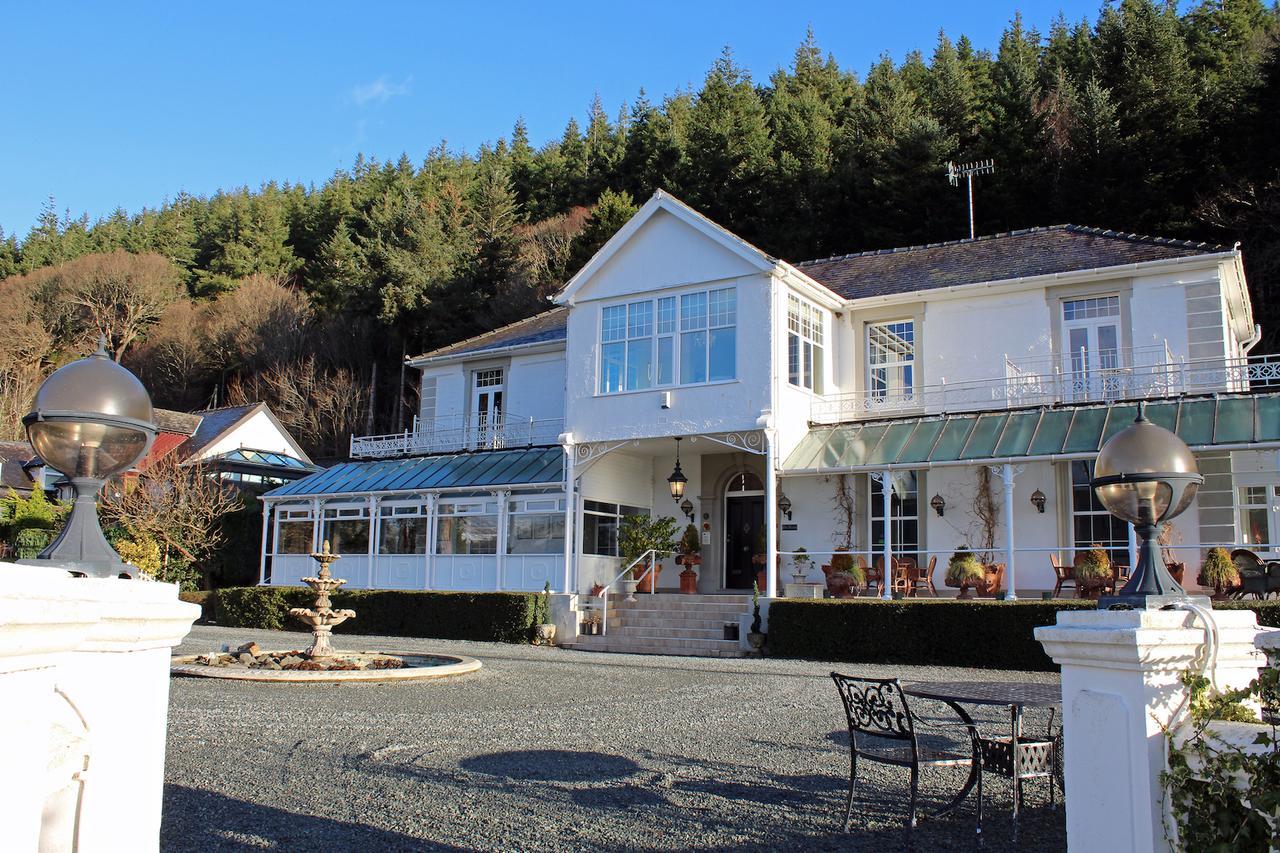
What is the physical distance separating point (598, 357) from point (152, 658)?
1818 cm

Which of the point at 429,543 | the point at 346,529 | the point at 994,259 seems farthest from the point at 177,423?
the point at 994,259

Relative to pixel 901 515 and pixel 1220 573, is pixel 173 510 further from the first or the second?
pixel 1220 573

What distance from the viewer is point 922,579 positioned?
19.0 m

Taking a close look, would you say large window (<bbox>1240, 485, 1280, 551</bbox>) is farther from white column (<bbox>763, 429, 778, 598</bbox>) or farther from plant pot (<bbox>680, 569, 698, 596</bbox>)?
plant pot (<bbox>680, 569, 698, 596</bbox>)

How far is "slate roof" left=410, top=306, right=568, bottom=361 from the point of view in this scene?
26.3m

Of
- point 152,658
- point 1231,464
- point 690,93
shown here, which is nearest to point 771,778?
point 152,658

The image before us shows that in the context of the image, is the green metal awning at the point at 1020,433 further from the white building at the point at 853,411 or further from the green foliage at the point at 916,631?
the green foliage at the point at 916,631

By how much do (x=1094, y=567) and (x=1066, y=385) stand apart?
497cm

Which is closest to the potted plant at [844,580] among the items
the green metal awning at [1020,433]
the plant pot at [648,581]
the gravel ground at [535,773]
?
the green metal awning at [1020,433]

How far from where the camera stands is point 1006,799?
6.91 meters

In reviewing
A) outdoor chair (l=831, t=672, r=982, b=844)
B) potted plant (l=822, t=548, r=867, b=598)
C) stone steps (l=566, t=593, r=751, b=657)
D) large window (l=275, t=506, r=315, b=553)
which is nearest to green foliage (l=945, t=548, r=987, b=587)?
potted plant (l=822, t=548, r=867, b=598)

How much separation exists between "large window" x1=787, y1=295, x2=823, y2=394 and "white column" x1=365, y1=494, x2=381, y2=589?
10.7 metres

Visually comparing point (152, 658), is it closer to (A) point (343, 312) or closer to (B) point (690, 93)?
(A) point (343, 312)

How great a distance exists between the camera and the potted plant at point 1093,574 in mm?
15508
